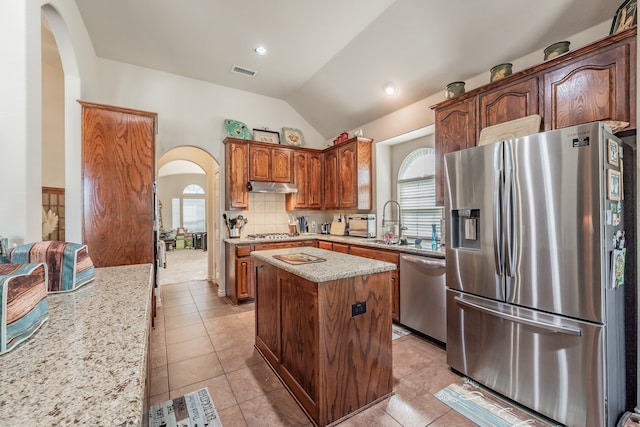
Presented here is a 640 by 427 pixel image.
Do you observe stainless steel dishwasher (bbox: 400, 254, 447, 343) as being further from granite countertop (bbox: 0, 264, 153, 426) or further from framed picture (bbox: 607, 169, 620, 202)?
granite countertop (bbox: 0, 264, 153, 426)

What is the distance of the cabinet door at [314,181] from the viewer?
4836 millimetres

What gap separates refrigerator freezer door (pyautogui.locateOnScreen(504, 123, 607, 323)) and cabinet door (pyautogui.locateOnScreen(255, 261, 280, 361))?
1695 mm

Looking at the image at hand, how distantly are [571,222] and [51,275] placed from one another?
2.71m

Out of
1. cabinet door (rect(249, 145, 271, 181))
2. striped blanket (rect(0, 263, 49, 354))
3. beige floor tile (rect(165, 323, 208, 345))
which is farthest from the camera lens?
cabinet door (rect(249, 145, 271, 181))

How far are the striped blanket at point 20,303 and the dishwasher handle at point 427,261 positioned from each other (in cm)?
266

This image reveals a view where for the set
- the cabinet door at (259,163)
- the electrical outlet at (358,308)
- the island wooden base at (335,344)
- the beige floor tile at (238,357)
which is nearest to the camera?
the island wooden base at (335,344)

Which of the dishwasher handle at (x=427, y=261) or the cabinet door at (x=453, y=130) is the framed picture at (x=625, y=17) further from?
the dishwasher handle at (x=427, y=261)

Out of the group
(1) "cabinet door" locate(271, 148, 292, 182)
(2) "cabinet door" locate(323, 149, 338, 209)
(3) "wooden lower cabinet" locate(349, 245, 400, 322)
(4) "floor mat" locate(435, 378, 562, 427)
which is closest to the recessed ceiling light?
(2) "cabinet door" locate(323, 149, 338, 209)

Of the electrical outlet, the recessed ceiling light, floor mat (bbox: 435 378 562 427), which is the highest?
the recessed ceiling light

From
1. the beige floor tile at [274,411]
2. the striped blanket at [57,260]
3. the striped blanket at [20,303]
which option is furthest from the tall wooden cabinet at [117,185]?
the striped blanket at [20,303]

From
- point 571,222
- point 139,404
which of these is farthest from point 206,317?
point 571,222

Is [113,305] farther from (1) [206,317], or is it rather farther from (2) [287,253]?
(1) [206,317]

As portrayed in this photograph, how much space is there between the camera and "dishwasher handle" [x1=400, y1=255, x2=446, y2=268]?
102 inches

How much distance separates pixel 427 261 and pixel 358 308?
1.23 meters
